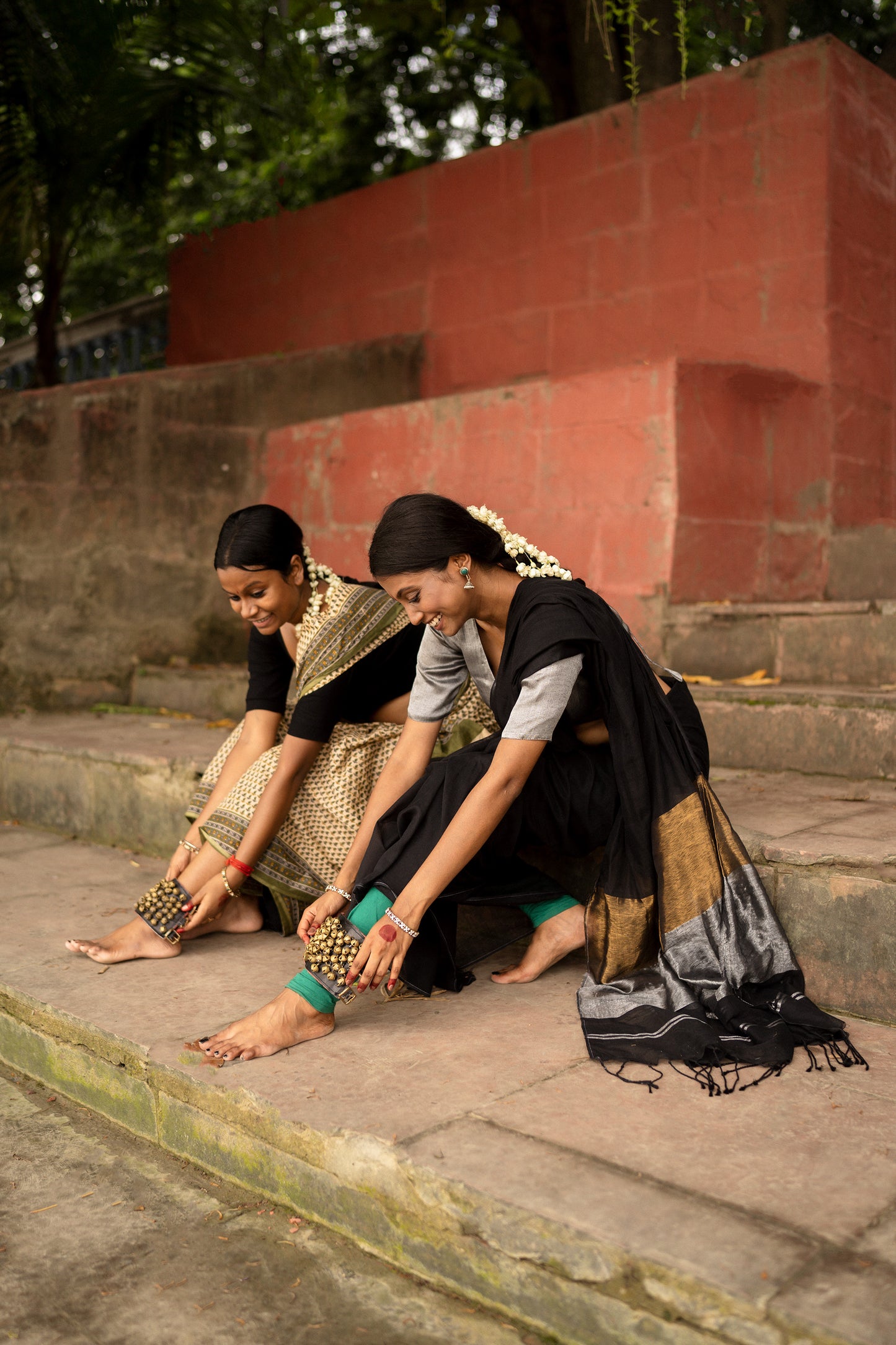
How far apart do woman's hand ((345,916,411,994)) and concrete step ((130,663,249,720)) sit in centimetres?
306

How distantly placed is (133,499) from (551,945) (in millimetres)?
3922

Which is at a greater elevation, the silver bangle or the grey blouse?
the grey blouse

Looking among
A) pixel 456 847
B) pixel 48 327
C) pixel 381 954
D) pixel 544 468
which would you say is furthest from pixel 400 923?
pixel 48 327

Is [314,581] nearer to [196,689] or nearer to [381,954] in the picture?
[381,954]

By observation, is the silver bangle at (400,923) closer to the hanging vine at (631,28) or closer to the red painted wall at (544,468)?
the red painted wall at (544,468)

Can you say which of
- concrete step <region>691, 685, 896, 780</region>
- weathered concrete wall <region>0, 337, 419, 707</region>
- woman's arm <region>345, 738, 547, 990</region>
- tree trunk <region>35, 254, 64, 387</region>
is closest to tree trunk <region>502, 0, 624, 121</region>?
weathered concrete wall <region>0, 337, 419, 707</region>

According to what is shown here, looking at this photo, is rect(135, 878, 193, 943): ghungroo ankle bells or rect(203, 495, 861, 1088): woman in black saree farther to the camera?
rect(135, 878, 193, 943): ghungroo ankle bells

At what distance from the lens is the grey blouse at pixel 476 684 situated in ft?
7.57

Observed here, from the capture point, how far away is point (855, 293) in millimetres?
4715

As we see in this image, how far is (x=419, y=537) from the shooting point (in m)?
2.37

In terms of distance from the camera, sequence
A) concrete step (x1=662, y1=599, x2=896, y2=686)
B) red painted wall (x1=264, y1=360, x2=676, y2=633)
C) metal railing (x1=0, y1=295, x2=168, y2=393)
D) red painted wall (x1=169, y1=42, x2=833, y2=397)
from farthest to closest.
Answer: metal railing (x1=0, y1=295, x2=168, y2=393) < red painted wall (x1=169, y1=42, x2=833, y2=397) < red painted wall (x1=264, y1=360, x2=676, y2=633) < concrete step (x1=662, y1=599, x2=896, y2=686)

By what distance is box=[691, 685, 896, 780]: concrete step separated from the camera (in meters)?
3.37

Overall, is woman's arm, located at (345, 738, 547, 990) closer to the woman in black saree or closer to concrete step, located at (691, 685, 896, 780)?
the woman in black saree

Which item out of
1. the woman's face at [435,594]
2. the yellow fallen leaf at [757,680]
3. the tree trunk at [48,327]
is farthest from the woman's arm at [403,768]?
Result: the tree trunk at [48,327]
